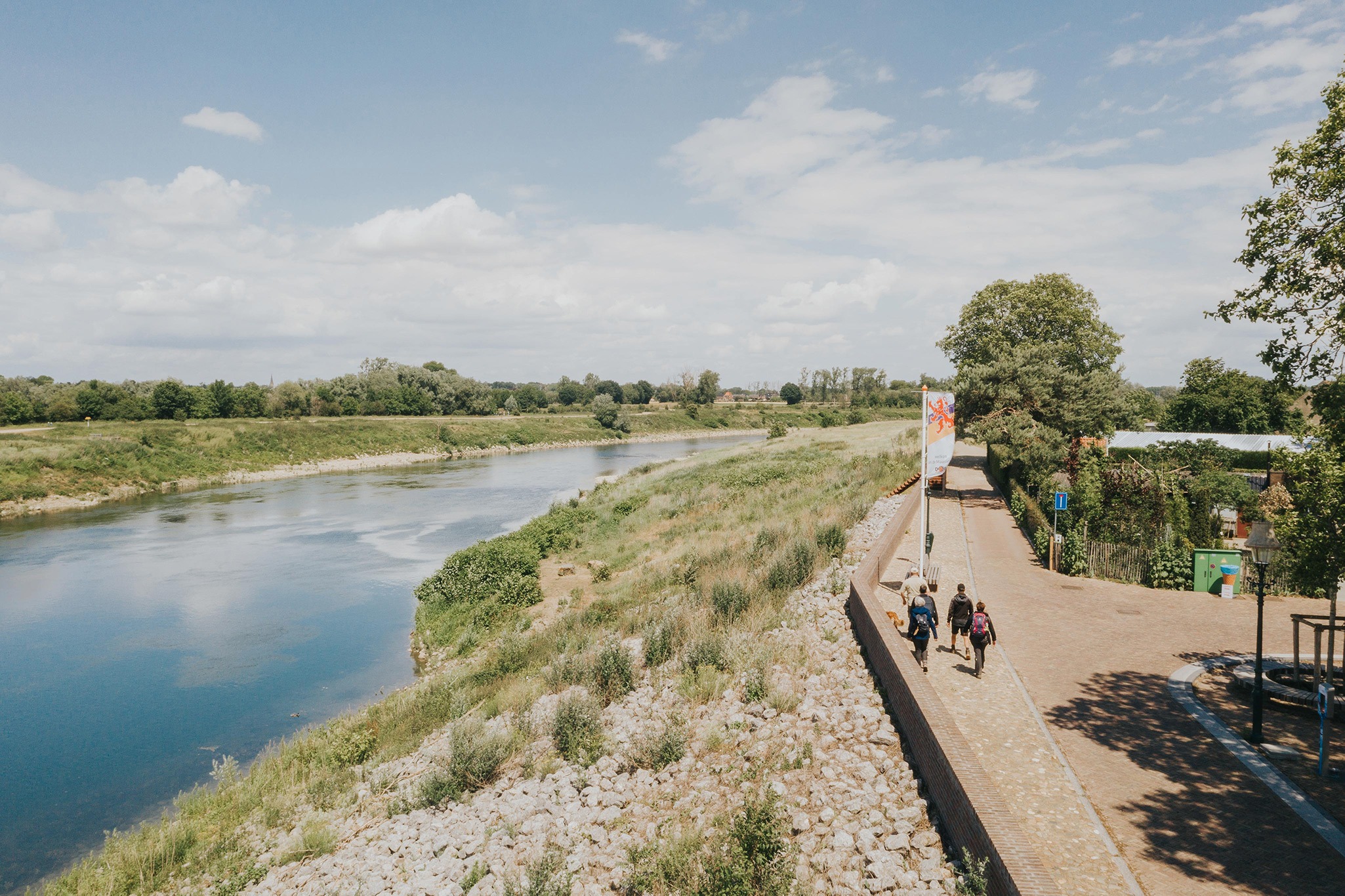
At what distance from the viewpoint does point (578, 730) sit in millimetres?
12492

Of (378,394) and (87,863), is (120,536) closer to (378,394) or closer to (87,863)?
(87,863)

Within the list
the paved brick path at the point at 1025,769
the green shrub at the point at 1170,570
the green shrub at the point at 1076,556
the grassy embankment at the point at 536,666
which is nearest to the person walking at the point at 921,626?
the paved brick path at the point at 1025,769

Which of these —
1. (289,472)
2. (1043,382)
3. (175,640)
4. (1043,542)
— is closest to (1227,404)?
(1043,382)

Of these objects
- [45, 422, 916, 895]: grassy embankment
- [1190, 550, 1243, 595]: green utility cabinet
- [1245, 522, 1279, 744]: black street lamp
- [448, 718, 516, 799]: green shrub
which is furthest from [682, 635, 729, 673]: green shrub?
[1190, 550, 1243, 595]: green utility cabinet

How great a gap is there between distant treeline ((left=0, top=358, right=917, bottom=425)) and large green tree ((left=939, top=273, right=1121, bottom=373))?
83.8 metres

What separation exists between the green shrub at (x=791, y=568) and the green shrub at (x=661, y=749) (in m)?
7.38

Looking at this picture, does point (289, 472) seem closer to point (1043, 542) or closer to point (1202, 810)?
point (1043, 542)

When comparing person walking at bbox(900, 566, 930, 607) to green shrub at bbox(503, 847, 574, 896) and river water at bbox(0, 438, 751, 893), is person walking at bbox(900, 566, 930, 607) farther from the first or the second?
river water at bbox(0, 438, 751, 893)

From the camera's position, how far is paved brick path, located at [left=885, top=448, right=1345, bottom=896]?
23.7 feet

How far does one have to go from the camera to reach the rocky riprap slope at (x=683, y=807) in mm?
8297

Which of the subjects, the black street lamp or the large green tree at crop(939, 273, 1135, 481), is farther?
the large green tree at crop(939, 273, 1135, 481)

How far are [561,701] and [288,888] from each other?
16.8ft

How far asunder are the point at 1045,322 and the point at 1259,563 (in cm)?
3610

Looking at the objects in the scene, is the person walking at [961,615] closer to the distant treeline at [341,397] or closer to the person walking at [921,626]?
the person walking at [921,626]
